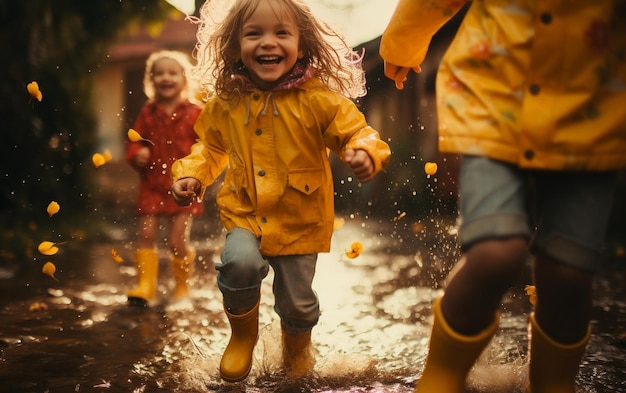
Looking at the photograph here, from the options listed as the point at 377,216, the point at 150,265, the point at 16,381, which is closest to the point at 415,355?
the point at 16,381

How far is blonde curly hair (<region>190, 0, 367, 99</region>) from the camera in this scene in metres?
2.80

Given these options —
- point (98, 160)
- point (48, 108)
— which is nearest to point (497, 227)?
point (98, 160)

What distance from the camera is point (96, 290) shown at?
4.41 metres

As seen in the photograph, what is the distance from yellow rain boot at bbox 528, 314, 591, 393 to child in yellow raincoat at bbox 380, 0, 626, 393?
0.11 meters

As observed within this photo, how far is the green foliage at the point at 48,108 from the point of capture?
7.29 m

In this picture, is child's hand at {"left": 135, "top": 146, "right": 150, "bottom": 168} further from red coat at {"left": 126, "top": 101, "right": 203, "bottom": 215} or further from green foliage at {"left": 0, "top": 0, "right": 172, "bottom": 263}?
green foliage at {"left": 0, "top": 0, "right": 172, "bottom": 263}

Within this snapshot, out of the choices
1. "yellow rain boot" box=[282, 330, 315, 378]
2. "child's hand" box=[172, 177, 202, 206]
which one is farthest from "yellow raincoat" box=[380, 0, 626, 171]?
"yellow rain boot" box=[282, 330, 315, 378]

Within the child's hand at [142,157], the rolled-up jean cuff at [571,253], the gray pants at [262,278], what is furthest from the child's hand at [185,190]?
the child's hand at [142,157]

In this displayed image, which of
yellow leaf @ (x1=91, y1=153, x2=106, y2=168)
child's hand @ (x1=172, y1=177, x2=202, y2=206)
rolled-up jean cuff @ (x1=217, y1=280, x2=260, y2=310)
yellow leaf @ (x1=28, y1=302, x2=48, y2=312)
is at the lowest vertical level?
yellow leaf @ (x1=28, y1=302, x2=48, y2=312)

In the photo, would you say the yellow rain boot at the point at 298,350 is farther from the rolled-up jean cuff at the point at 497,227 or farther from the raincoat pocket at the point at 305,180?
the rolled-up jean cuff at the point at 497,227

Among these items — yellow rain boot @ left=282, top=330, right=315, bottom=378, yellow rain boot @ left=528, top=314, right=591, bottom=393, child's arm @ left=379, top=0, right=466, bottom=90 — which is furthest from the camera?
yellow rain boot @ left=282, top=330, right=315, bottom=378

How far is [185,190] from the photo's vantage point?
9.05 feet

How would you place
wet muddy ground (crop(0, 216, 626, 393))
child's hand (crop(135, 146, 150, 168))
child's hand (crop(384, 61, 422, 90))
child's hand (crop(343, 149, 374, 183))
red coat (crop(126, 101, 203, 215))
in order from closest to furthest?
child's hand (crop(343, 149, 374, 183)), child's hand (crop(384, 61, 422, 90)), wet muddy ground (crop(0, 216, 626, 393)), child's hand (crop(135, 146, 150, 168)), red coat (crop(126, 101, 203, 215))

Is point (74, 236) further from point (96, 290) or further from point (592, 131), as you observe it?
point (592, 131)
